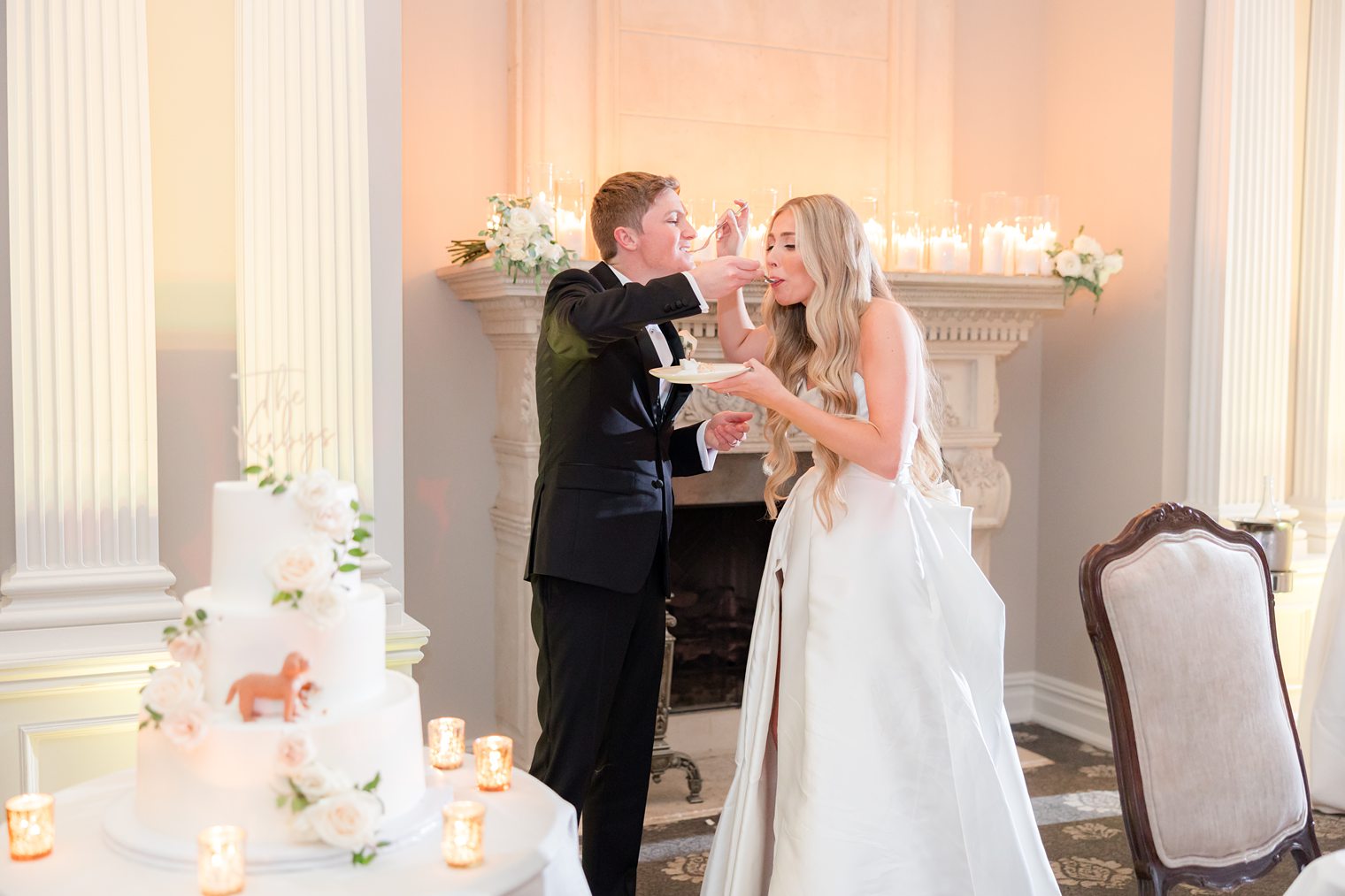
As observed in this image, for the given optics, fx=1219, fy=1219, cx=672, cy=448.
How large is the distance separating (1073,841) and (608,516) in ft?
6.89

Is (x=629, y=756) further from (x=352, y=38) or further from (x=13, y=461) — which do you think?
(x=352, y=38)

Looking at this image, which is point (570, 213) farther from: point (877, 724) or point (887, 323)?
point (877, 724)

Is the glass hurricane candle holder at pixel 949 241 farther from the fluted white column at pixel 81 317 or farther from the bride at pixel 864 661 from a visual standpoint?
the fluted white column at pixel 81 317

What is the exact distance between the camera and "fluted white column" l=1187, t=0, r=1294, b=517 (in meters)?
4.79

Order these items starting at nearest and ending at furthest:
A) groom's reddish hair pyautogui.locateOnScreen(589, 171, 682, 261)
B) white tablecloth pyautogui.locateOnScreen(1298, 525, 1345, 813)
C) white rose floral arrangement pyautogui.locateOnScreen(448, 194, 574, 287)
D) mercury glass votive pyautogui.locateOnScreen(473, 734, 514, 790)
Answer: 1. mercury glass votive pyautogui.locateOnScreen(473, 734, 514, 790)
2. groom's reddish hair pyautogui.locateOnScreen(589, 171, 682, 261)
3. white rose floral arrangement pyautogui.locateOnScreen(448, 194, 574, 287)
4. white tablecloth pyautogui.locateOnScreen(1298, 525, 1345, 813)

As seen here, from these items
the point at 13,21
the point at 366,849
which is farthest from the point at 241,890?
the point at 13,21

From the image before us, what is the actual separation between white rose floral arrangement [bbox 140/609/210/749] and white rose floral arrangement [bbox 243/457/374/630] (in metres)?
0.15

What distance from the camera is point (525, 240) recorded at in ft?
12.9

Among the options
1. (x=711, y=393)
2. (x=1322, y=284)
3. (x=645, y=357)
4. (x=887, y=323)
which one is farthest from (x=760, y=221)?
(x=1322, y=284)

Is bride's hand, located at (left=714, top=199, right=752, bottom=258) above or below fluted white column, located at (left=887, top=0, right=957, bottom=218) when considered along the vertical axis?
below

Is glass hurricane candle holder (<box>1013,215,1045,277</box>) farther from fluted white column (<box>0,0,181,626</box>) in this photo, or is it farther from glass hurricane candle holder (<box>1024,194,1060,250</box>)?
fluted white column (<box>0,0,181,626</box>)

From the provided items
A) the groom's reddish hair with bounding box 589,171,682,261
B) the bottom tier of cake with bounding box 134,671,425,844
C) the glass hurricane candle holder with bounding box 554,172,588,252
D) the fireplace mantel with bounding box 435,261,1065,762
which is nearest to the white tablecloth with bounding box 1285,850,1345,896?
the bottom tier of cake with bounding box 134,671,425,844

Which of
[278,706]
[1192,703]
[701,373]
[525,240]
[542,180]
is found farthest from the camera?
[542,180]

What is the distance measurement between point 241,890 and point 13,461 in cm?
174
